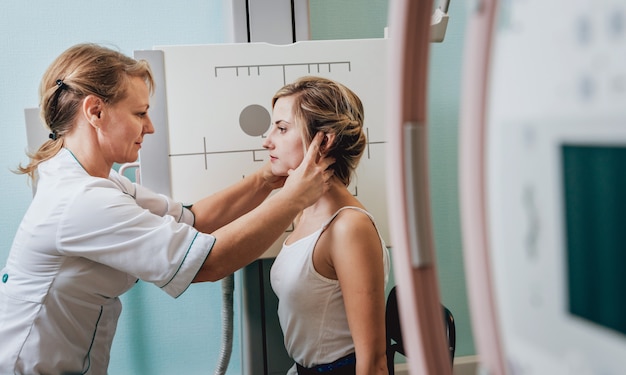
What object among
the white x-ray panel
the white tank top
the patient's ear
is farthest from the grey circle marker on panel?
the white tank top

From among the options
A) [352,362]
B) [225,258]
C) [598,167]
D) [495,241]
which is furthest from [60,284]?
[598,167]

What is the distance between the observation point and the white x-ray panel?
59.1 inches

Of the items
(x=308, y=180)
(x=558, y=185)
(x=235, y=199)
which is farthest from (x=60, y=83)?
(x=558, y=185)

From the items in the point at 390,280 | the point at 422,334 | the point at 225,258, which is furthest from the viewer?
the point at 390,280

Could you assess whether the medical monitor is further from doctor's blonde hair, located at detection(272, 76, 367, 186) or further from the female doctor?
doctor's blonde hair, located at detection(272, 76, 367, 186)

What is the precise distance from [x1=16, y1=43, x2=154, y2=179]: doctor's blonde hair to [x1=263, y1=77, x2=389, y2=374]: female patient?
353mm

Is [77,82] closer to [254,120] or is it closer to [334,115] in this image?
[254,120]

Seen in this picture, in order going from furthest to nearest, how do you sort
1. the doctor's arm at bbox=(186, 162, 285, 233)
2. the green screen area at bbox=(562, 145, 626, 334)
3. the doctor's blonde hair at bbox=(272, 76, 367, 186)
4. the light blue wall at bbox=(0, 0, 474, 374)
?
the light blue wall at bbox=(0, 0, 474, 374)
the doctor's arm at bbox=(186, 162, 285, 233)
the doctor's blonde hair at bbox=(272, 76, 367, 186)
the green screen area at bbox=(562, 145, 626, 334)

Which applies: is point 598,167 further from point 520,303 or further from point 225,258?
point 225,258

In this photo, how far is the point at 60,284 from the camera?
1.36 metres

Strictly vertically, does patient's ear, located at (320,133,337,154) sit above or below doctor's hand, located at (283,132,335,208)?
above

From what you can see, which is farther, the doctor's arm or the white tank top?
the doctor's arm

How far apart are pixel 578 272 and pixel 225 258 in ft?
3.20

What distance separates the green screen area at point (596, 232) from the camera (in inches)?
15.3
